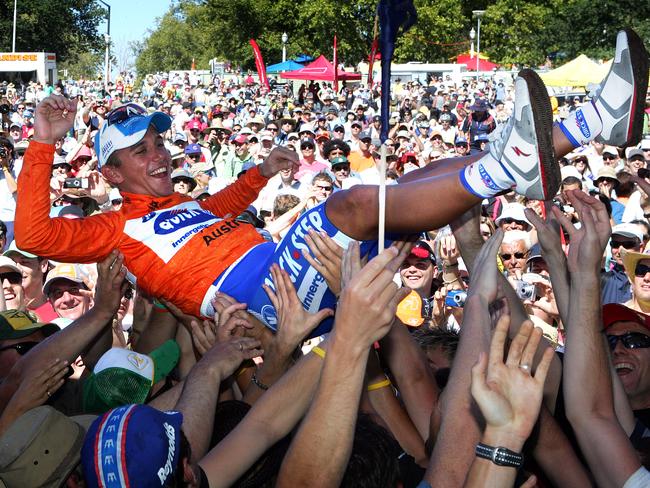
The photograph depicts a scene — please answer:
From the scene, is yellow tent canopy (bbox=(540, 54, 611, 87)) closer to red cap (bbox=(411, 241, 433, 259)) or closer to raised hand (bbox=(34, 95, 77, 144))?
red cap (bbox=(411, 241, 433, 259))

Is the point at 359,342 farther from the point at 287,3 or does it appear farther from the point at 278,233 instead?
the point at 287,3

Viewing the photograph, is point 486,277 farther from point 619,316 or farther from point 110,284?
point 110,284

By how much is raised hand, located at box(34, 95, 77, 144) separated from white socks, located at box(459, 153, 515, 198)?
183 cm

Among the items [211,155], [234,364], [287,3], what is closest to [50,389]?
[234,364]

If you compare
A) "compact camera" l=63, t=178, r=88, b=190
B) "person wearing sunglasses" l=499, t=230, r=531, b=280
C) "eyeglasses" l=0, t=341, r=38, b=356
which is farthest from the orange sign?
"eyeglasses" l=0, t=341, r=38, b=356

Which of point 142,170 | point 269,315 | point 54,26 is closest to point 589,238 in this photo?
point 269,315

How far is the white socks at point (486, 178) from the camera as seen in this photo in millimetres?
3189

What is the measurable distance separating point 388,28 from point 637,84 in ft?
4.01

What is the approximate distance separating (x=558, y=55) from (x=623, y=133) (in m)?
45.6

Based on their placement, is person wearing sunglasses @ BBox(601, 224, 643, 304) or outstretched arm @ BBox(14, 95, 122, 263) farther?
person wearing sunglasses @ BBox(601, 224, 643, 304)

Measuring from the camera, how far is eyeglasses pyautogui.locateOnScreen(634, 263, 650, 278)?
569 centimetres

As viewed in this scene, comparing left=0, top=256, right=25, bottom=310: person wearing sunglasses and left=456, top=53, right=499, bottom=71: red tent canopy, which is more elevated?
left=456, top=53, right=499, bottom=71: red tent canopy

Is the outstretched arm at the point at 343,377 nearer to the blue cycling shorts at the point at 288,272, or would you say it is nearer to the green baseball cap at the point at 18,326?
the blue cycling shorts at the point at 288,272

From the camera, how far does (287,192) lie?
911 cm
